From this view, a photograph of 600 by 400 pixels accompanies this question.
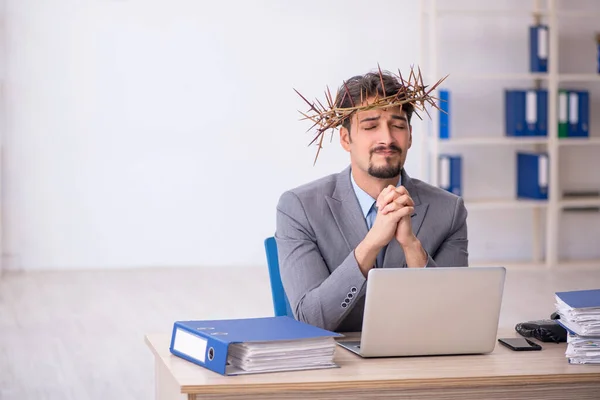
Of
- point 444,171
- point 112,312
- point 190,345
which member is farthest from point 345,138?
point 444,171

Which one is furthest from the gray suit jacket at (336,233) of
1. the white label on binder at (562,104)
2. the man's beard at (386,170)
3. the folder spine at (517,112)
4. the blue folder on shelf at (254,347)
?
the white label on binder at (562,104)

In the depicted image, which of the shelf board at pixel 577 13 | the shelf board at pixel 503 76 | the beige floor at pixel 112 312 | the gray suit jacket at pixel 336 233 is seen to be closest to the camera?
the gray suit jacket at pixel 336 233

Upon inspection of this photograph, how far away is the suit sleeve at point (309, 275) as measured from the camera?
7.47 feet

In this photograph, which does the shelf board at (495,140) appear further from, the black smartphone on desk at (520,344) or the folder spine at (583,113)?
the black smartphone on desk at (520,344)

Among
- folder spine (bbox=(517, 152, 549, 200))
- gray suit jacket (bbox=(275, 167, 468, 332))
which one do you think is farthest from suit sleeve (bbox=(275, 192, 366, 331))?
folder spine (bbox=(517, 152, 549, 200))

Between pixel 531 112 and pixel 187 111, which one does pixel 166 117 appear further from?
pixel 531 112

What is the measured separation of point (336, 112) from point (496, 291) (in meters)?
0.60

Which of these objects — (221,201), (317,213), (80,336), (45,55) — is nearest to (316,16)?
(221,201)

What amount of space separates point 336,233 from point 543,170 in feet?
15.9

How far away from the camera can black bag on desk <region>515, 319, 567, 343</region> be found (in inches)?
85.9

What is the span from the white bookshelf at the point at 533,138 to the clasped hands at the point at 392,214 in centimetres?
449

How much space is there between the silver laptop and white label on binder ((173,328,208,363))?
328mm

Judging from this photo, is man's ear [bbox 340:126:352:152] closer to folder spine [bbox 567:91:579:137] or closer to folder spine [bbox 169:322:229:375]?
folder spine [bbox 169:322:229:375]

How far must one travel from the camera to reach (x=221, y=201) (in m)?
7.18
